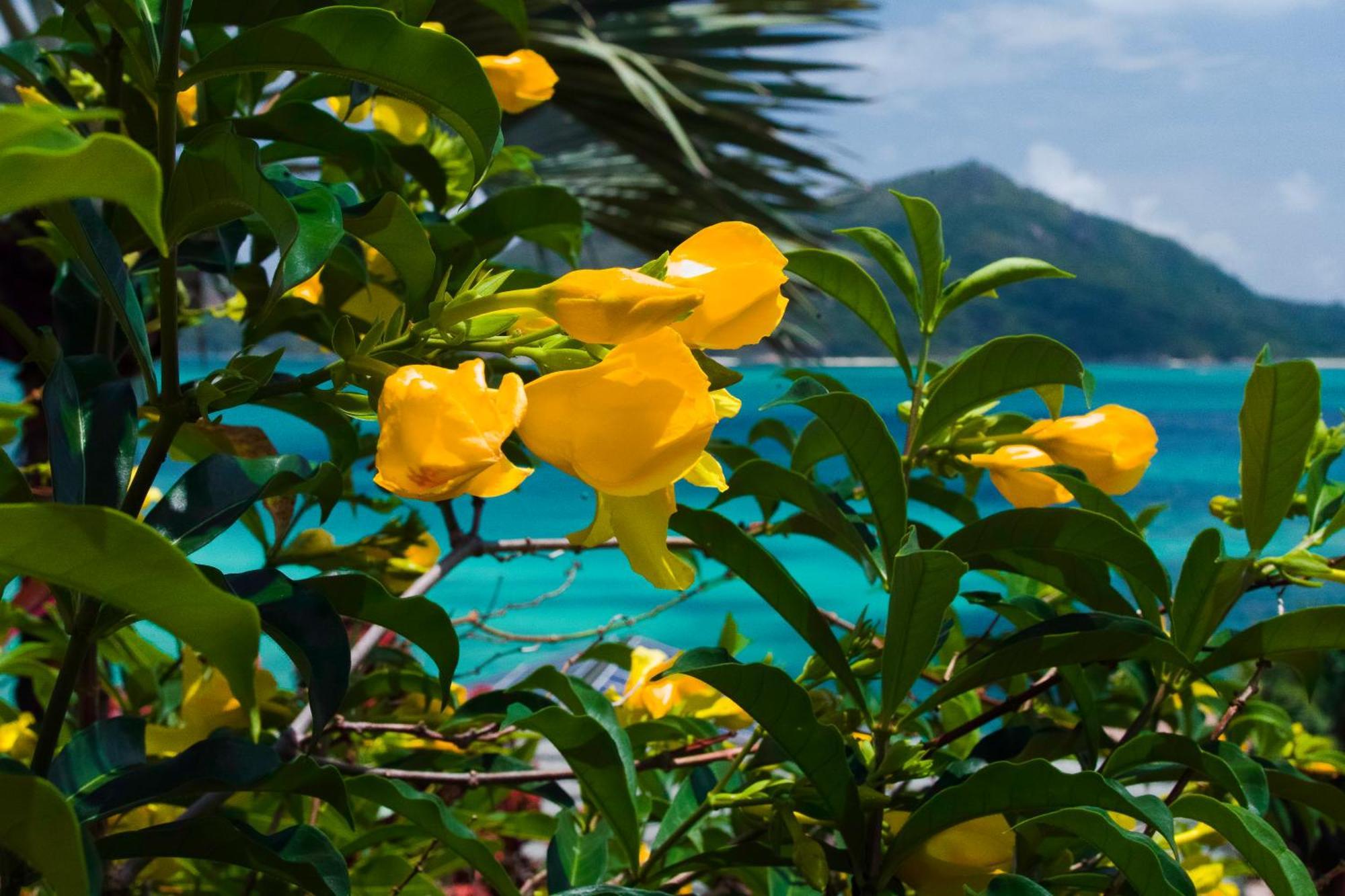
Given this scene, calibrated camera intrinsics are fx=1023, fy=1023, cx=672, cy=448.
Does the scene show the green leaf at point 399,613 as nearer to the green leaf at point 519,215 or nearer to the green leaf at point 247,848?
the green leaf at point 247,848

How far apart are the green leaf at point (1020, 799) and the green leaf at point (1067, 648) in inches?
2.1

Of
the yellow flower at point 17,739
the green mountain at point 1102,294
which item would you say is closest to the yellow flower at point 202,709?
the yellow flower at point 17,739

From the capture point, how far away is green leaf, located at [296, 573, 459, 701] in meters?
0.39

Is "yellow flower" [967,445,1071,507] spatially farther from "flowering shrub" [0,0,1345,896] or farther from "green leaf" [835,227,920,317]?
"green leaf" [835,227,920,317]

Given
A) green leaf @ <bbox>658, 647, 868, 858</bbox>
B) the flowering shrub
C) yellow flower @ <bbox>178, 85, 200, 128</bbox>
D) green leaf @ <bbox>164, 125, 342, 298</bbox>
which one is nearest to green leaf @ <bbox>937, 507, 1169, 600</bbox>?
the flowering shrub

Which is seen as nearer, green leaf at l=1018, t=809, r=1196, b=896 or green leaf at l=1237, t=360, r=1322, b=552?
green leaf at l=1018, t=809, r=1196, b=896

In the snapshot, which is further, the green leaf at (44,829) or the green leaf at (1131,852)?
the green leaf at (1131,852)

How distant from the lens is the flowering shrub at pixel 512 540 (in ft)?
1.02

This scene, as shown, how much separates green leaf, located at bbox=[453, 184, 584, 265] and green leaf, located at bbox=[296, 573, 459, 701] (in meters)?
0.27

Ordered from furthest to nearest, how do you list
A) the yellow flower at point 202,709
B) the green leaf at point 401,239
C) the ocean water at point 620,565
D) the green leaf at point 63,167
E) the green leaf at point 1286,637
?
the ocean water at point 620,565
the yellow flower at point 202,709
the green leaf at point 1286,637
the green leaf at point 401,239
the green leaf at point 63,167

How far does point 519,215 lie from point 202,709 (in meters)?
0.39

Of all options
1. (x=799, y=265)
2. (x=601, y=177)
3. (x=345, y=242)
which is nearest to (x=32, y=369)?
(x=345, y=242)

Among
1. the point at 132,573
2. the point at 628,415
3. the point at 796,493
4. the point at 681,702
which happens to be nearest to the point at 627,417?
the point at 628,415

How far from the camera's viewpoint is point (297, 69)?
34cm
